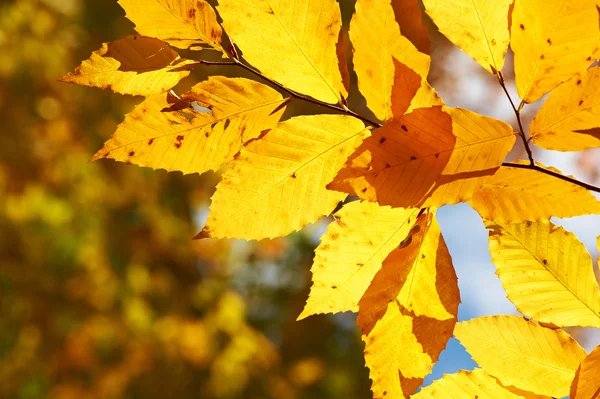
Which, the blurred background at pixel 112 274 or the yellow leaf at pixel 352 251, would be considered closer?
the yellow leaf at pixel 352 251

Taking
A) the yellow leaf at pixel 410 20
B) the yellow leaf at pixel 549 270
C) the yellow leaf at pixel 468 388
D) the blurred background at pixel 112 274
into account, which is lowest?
the blurred background at pixel 112 274

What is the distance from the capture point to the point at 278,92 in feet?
0.98

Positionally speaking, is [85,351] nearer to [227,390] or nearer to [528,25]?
[227,390]

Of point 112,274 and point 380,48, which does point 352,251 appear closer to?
point 380,48

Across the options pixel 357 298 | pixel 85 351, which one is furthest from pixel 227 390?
pixel 357 298

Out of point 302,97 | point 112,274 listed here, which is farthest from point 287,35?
point 112,274

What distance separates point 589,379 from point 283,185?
0.18 m

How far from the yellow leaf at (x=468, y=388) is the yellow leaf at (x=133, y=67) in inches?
8.3

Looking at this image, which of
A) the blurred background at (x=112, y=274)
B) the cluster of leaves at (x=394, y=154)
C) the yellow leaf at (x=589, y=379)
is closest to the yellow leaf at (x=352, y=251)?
the cluster of leaves at (x=394, y=154)

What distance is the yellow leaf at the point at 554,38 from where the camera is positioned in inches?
9.6

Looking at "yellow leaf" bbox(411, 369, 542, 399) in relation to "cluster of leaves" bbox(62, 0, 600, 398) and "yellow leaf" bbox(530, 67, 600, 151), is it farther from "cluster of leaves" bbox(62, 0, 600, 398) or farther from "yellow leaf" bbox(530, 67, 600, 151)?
"yellow leaf" bbox(530, 67, 600, 151)

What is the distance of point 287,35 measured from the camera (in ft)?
0.92

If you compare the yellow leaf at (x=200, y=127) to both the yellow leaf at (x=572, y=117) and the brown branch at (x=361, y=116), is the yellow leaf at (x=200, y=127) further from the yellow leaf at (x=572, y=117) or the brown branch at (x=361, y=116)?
the yellow leaf at (x=572, y=117)

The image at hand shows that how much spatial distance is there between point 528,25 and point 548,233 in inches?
4.7
